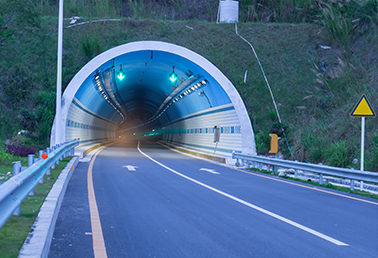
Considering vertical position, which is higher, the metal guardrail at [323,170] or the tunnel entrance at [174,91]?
the tunnel entrance at [174,91]

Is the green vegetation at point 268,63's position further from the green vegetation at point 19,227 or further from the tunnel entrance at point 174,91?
the green vegetation at point 19,227

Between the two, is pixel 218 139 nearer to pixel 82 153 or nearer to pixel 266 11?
pixel 82 153

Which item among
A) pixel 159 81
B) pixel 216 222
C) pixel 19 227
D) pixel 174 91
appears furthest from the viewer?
pixel 159 81

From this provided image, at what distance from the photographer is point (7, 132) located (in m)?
23.8

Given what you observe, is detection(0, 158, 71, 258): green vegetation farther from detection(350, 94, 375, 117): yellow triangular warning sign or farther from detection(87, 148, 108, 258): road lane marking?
detection(350, 94, 375, 117): yellow triangular warning sign

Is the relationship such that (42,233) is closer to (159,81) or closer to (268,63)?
(268,63)

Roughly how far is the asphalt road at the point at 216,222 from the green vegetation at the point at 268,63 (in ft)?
22.8

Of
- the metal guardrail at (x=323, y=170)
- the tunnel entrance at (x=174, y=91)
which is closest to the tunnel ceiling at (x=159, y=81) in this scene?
the tunnel entrance at (x=174, y=91)

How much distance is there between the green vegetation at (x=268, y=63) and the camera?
20.6 metres

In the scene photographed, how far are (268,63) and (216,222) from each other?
75.9ft

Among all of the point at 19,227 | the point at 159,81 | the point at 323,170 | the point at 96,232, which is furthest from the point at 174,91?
the point at 19,227

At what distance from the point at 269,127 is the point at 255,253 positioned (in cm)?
1882

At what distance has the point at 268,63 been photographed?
29.1 m

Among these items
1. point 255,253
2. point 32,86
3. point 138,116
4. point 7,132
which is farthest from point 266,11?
point 138,116
